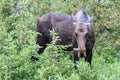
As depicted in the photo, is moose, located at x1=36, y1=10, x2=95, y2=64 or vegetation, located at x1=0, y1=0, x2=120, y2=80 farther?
moose, located at x1=36, y1=10, x2=95, y2=64

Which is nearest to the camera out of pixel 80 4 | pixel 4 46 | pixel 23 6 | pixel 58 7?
pixel 4 46

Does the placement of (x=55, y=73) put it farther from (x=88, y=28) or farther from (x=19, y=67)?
(x=88, y=28)

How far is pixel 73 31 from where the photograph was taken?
994 centimetres

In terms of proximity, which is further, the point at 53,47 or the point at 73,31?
the point at 73,31

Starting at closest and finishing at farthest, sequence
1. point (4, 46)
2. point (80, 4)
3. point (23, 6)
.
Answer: point (4, 46) → point (23, 6) → point (80, 4)

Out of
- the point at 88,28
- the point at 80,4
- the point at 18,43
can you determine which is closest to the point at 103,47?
the point at 80,4

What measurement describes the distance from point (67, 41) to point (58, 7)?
2.58 metres

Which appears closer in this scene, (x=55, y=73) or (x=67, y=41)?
(x=55, y=73)

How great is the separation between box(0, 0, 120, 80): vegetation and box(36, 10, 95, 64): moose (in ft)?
1.06

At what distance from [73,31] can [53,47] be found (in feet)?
7.51

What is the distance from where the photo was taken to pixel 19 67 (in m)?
7.92

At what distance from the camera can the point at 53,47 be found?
7734 mm

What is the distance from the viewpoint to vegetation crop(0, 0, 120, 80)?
304 inches

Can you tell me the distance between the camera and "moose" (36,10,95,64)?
892 cm
